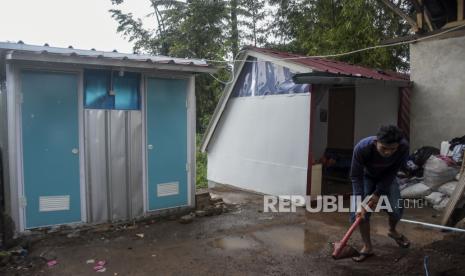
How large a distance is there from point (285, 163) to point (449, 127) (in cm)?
332

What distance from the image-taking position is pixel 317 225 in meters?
5.44

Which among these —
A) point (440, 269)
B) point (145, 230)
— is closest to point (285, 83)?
point (145, 230)

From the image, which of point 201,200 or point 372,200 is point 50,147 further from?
point 372,200

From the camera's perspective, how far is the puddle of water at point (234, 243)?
4535 mm

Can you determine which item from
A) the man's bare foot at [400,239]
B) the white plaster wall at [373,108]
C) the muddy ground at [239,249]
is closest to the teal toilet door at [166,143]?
the muddy ground at [239,249]

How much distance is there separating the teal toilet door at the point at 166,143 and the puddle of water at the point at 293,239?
1.56m

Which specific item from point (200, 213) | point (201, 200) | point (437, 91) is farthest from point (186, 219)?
point (437, 91)

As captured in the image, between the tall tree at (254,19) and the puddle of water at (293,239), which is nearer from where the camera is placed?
the puddle of water at (293,239)

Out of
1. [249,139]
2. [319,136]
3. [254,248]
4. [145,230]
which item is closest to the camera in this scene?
[254,248]

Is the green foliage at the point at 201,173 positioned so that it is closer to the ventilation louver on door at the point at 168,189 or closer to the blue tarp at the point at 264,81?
the blue tarp at the point at 264,81

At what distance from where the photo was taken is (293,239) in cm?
484

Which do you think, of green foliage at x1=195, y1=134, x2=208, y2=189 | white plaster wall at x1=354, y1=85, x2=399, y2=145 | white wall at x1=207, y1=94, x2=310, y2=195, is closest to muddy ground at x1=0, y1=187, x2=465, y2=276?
white wall at x1=207, y1=94, x2=310, y2=195

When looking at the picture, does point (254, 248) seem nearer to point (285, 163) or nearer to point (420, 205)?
point (285, 163)

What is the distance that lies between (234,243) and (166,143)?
193 centimetres
